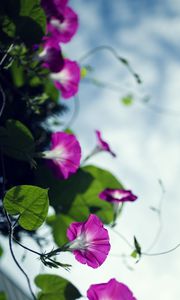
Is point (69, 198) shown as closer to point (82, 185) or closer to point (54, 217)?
point (82, 185)

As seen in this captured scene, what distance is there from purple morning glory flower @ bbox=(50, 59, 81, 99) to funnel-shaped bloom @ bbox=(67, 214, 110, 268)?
2.08 feet

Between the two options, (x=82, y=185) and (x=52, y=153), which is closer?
(x=52, y=153)

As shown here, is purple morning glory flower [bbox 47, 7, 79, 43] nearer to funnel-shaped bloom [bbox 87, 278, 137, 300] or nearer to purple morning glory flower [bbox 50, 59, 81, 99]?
purple morning glory flower [bbox 50, 59, 81, 99]

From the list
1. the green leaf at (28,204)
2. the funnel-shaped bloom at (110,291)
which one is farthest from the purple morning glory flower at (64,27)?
the funnel-shaped bloom at (110,291)

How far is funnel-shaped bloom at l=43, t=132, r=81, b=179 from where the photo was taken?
47.4 inches

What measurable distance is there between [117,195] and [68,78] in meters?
0.42

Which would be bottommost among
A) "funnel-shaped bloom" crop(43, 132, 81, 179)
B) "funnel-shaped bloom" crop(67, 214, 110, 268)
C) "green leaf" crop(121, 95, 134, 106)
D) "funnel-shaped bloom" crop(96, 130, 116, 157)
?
"green leaf" crop(121, 95, 134, 106)

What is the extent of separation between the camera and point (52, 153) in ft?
3.99

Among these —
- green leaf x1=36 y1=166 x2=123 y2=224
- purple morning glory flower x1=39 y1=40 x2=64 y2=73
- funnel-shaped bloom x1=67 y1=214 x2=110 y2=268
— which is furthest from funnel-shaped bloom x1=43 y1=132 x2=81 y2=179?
funnel-shaped bloom x1=67 y1=214 x2=110 y2=268

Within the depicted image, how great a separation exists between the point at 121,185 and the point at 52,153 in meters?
0.35

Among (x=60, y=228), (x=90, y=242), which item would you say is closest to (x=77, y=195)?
(x=60, y=228)

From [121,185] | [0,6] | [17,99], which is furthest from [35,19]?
[121,185]

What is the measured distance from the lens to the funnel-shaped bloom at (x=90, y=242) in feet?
2.75

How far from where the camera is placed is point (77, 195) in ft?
4.54
